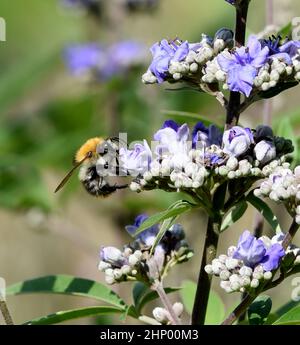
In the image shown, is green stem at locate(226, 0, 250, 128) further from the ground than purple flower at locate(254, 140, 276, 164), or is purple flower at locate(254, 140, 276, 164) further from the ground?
green stem at locate(226, 0, 250, 128)

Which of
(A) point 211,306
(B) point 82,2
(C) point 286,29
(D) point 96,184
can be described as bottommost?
(A) point 211,306

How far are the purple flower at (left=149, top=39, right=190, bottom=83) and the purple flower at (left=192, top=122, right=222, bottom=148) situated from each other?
0.20 metres

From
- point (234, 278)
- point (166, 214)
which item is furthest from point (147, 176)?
point (234, 278)

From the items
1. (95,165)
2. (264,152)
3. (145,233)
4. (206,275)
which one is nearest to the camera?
(264,152)

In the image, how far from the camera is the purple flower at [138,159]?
2.40 metres

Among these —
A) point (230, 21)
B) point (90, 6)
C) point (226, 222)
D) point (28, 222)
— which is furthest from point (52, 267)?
point (226, 222)

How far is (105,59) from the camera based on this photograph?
537cm

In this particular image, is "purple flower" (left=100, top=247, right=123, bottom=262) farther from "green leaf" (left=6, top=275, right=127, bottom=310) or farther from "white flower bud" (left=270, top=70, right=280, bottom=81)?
"white flower bud" (left=270, top=70, right=280, bottom=81)

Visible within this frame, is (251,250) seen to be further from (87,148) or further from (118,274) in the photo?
(87,148)

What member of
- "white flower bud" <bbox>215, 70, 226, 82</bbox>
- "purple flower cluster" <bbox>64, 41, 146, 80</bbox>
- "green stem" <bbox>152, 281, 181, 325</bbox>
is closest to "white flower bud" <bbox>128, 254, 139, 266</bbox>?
"green stem" <bbox>152, 281, 181, 325</bbox>

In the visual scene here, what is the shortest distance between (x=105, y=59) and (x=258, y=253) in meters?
3.36

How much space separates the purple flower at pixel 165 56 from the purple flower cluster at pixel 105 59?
9.72 ft

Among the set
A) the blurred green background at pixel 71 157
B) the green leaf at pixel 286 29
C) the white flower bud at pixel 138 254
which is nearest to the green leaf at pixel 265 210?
the white flower bud at pixel 138 254

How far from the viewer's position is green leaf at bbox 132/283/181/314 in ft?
8.57
